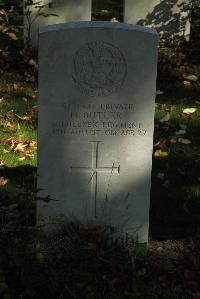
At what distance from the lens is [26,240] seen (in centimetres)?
405

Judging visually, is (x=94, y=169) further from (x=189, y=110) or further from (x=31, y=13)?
(x=31, y=13)

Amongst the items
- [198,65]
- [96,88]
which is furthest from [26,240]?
[198,65]

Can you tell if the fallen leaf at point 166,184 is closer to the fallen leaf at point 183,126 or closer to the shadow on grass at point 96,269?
the shadow on grass at point 96,269

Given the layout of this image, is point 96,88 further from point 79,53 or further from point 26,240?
point 26,240

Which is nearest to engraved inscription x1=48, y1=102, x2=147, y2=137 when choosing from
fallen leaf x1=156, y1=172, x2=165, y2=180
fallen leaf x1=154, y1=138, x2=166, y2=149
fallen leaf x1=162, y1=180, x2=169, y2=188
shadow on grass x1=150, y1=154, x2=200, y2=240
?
shadow on grass x1=150, y1=154, x2=200, y2=240

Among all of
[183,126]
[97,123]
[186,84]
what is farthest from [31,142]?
[186,84]

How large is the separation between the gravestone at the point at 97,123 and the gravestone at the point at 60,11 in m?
4.69

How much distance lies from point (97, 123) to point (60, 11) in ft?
16.1

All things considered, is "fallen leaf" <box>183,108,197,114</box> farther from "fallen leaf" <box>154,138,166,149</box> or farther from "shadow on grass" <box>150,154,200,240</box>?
"shadow on grass" <box>150,154,200,240</box>

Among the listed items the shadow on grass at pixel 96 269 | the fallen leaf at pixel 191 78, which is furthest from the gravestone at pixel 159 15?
the shadow on grass at pixel 96 269

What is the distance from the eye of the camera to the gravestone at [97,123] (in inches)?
173

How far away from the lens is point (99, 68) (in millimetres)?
4480

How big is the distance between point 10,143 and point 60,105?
2.30m

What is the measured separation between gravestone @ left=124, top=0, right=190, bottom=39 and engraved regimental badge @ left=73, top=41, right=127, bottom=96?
17.0 feet
